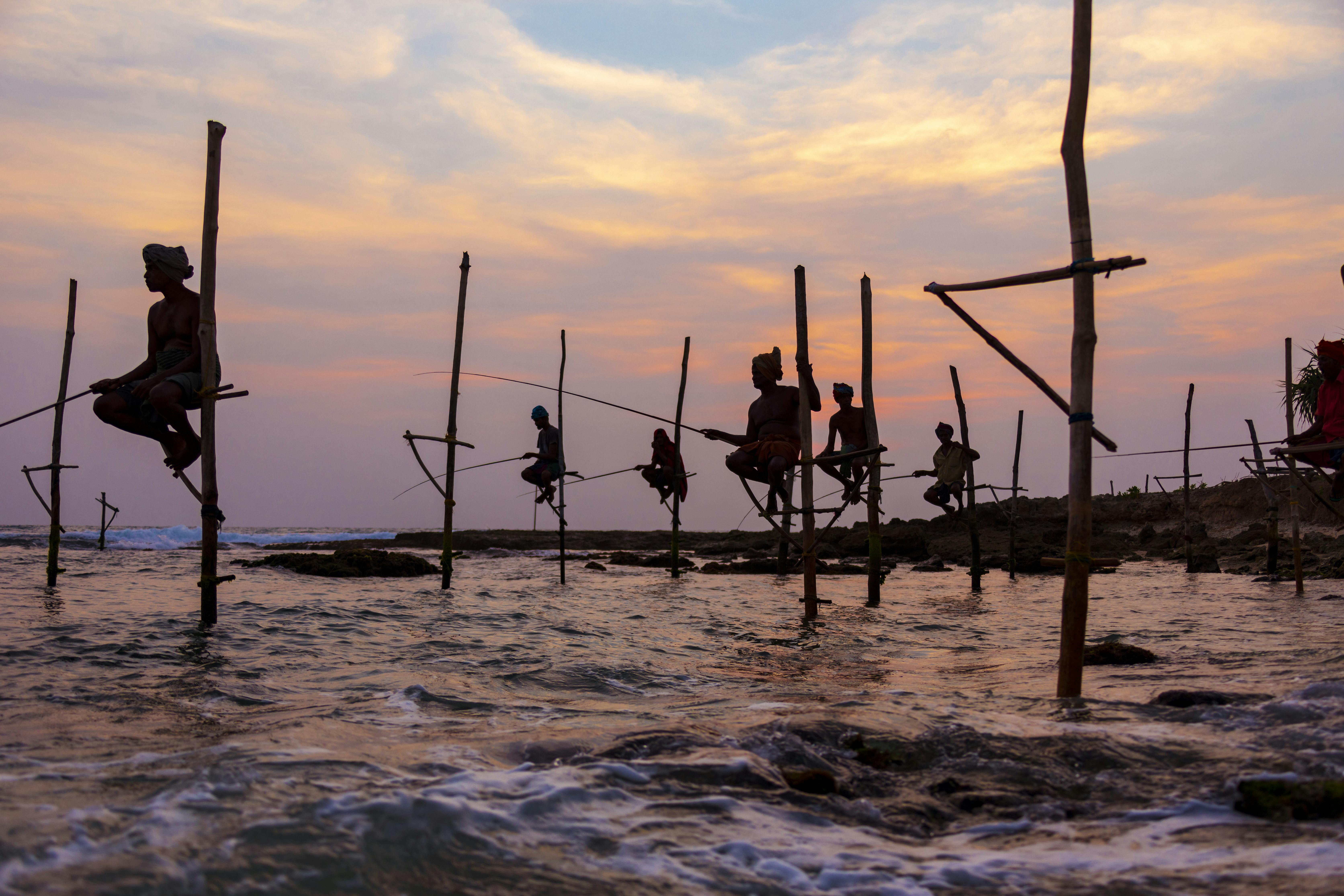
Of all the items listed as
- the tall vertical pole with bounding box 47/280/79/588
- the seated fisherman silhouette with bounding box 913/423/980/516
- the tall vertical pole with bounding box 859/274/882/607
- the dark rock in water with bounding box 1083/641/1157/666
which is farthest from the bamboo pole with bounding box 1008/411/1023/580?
the tall vertical pole with bounding box 47/280/79/588

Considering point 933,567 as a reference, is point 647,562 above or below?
below

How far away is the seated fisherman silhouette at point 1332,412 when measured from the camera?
30.6 ft

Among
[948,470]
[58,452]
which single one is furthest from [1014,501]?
[58,452]

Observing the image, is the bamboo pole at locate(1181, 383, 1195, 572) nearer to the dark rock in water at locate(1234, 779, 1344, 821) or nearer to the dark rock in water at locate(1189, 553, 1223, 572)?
the dark rock in water at locate(1189, 553, 1223, 572)

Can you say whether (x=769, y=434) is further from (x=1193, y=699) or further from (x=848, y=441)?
(x=1193, y=699)

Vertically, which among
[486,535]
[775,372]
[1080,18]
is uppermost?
[1080,18]

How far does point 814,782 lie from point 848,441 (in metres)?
11.3

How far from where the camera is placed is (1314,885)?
2768 mm

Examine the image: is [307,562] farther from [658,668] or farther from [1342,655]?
[1342,655]

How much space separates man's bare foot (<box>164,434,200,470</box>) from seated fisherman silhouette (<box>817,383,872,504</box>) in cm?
747

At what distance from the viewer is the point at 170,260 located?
813 centimetres

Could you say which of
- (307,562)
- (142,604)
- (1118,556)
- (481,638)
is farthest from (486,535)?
(481,638)

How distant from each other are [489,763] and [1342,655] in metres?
6.07

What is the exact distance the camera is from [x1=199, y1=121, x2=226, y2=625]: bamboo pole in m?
8.16
